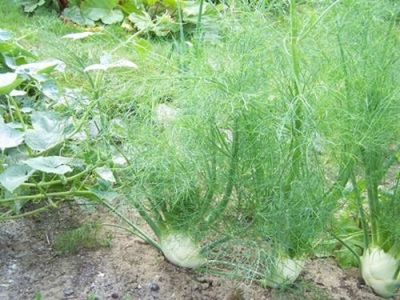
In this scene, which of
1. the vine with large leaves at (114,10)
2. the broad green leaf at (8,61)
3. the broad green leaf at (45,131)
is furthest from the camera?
the vine with large leaves at (114,10)

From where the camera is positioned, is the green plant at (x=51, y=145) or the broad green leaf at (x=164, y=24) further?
the broad green leaf at (x=164, y=24)

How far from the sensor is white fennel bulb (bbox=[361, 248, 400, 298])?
184cm

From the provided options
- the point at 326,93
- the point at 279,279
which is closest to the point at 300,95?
the point at 326,93

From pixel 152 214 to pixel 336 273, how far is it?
0.57 metres

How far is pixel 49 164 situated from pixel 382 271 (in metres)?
0.95

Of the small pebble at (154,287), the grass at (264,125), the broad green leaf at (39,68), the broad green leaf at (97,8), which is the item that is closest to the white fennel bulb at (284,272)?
the grass at (264,125)

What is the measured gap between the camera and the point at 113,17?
13.4 feet

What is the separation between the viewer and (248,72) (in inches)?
63.7

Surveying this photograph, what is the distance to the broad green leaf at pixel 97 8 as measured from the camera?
13.6ft

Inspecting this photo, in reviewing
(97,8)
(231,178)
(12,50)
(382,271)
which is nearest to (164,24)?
(12,50)

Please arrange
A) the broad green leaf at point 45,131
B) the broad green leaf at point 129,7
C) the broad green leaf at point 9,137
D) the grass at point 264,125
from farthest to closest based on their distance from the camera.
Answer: the broad green leaf at point 129,7
the broad green leaf at point 45,131
the broad green leaf at point 9,137
the grass at point 264,125

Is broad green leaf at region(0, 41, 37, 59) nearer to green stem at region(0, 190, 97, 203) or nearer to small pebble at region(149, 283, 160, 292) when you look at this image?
green stem at region(0, 190, 97, 203)

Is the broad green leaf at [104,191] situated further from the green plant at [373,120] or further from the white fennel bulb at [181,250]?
the green plant at [373,120]

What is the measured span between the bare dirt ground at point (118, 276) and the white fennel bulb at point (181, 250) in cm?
3
